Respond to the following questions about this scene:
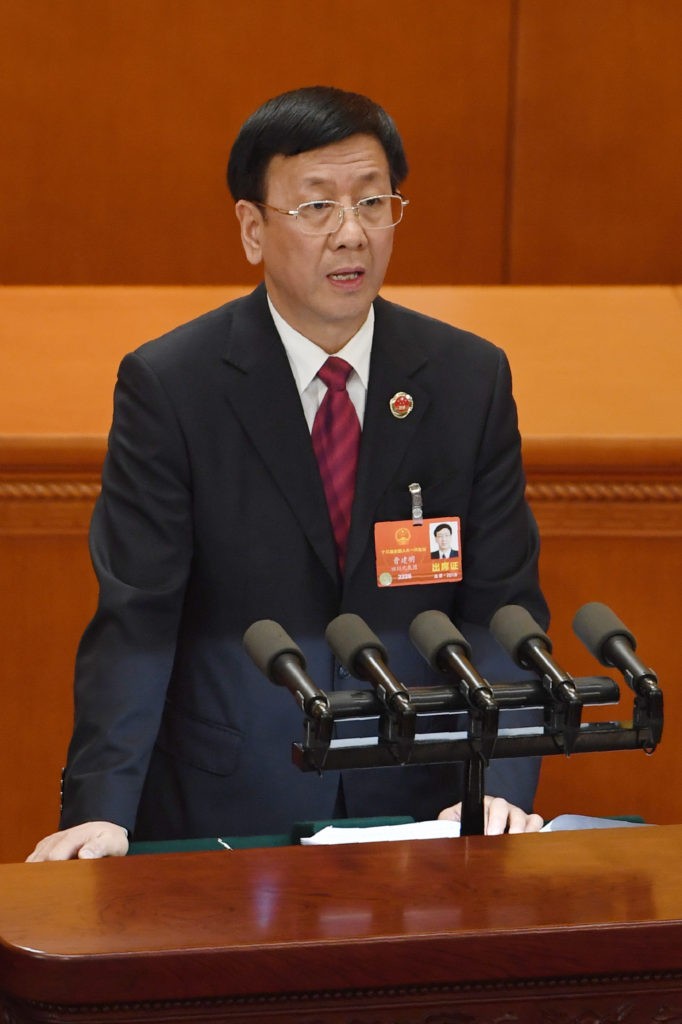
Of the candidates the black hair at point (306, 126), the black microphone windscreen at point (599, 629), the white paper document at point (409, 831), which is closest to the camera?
the black microphone windscreen at point (599, 629)

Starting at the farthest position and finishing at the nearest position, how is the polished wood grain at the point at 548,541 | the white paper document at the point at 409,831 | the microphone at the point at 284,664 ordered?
the polished wood grain at the point at 548,541, the white paper document at the point at 409,831, the microphone at the point at 284,664

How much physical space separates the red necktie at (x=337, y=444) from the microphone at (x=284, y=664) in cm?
64

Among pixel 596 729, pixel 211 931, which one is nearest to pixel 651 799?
pixel 596 729

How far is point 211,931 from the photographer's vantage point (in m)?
1.23

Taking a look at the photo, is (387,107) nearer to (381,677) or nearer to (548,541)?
(548,541)

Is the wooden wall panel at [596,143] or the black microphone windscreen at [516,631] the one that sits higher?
the wooden wall panel at [596,143]

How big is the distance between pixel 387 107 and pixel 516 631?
6.28 ft

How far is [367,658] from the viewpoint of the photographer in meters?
1.36

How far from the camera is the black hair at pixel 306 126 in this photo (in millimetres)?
1910

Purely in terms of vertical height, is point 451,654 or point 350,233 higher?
point 350,233

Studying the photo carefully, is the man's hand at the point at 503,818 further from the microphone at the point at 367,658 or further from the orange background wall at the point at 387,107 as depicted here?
the orange background wall at the point at 387,107

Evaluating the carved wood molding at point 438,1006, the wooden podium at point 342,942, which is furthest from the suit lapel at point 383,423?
the carved wood molding at point 438,1006

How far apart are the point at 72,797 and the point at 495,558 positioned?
23.2 inches

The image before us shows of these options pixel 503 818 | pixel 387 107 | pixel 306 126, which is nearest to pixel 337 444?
pixel 306 126
